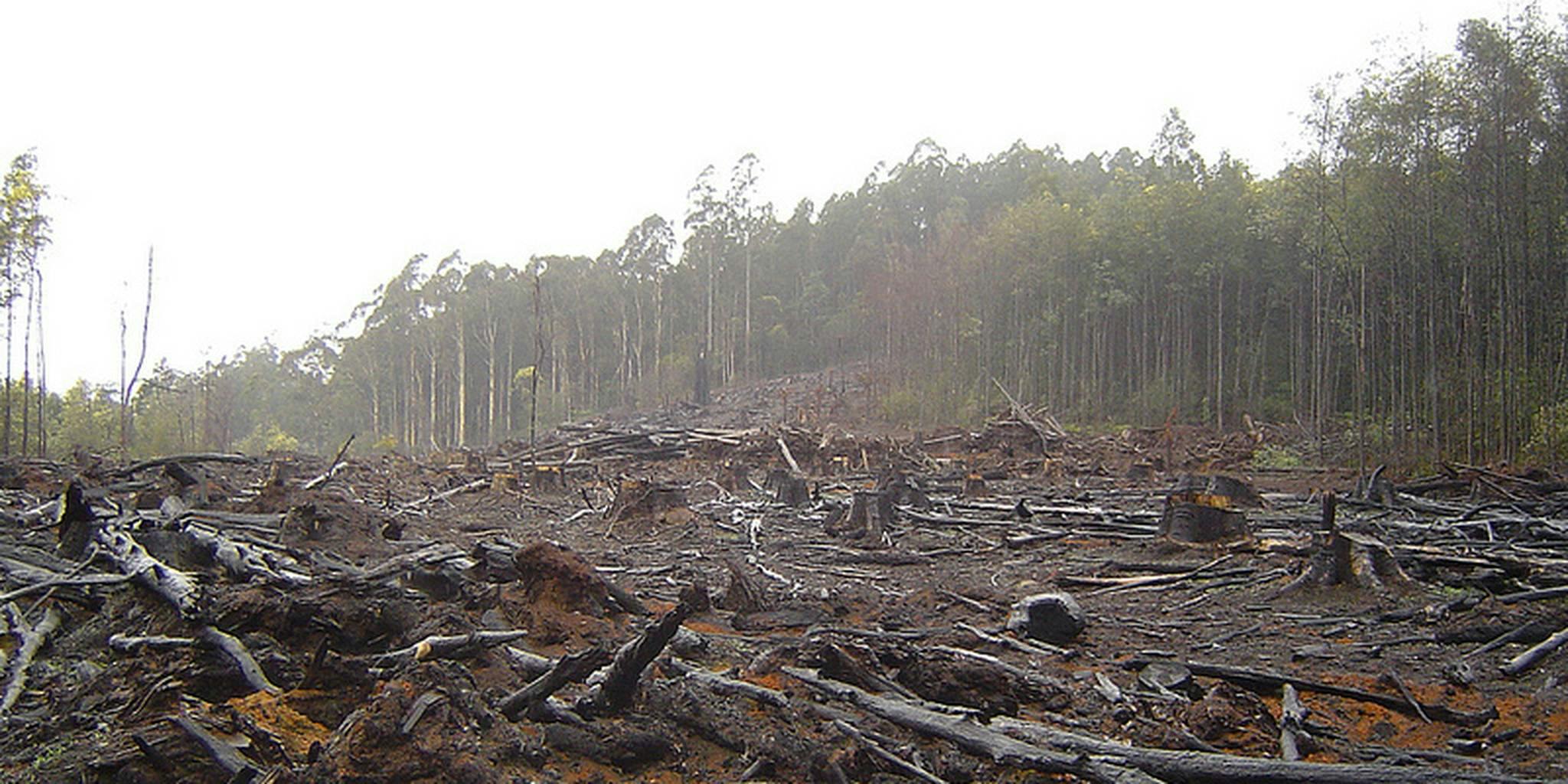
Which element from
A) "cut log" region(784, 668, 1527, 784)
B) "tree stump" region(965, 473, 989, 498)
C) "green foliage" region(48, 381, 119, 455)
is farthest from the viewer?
"green foliage" region(48, 381, 119, 455)

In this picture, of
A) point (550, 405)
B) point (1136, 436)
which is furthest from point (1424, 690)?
point (550, 405)

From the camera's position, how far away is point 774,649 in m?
4.68

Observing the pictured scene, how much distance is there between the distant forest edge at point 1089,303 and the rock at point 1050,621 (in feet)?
39.3

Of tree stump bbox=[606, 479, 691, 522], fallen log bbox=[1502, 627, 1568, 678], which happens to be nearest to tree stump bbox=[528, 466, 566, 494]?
tree stump bbox=[606, 479, 691, 522]

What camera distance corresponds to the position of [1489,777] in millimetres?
2680

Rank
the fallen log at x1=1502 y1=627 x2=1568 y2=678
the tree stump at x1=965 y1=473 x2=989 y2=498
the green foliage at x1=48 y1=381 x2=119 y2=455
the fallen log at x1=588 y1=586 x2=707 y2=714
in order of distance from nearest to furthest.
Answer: the fallen log at x1=588 y1=586 x2=707 y2=714
the fallen log at x1=1502 y1=627 x2=1568 y2=678
the tree stump at x1=965 y1=473 x2=989 y2=498
the green foliage at x1=48 y1=381 x2=119 y2=455

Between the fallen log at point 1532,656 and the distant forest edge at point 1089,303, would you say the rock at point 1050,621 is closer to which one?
the fallen log at point 1532,656

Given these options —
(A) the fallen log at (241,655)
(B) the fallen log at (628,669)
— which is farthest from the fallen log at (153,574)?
(B) the fallen log at (628,669)

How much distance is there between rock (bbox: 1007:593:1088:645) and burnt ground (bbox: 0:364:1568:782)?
0.06 m

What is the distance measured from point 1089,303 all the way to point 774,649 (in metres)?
26.7

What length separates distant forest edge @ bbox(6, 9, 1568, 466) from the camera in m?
15.0

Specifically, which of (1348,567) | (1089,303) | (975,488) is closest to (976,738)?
(1348,567)

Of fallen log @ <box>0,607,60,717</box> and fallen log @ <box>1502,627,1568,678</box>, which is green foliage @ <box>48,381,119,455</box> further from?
→ fallen log @ <box>1502,627,1568,678</box>

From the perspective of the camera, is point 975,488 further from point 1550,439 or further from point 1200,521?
point 1550,439
